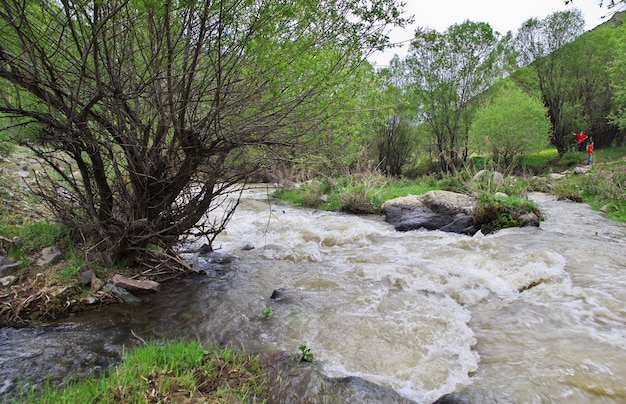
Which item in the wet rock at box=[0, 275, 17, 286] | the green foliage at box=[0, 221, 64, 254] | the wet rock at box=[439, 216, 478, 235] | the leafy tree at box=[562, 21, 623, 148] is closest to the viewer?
the wet rock at box=[0, 275, 17, 286]

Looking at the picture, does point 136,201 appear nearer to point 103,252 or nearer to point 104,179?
point 104,179

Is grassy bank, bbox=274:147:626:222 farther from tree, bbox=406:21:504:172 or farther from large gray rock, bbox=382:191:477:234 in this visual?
tree, bbox=406:21:504:172

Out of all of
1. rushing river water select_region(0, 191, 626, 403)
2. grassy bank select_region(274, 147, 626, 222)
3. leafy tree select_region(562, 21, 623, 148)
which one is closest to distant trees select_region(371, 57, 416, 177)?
grassy bank select_region(274, 147, 626, 222)

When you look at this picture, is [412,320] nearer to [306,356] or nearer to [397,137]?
[306,356]

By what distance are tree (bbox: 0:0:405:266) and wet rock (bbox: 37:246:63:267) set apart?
466mm

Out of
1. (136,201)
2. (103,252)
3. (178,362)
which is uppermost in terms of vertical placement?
(136,201)

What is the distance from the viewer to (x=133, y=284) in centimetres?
491

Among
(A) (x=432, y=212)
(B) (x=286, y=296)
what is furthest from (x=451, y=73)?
(B) (x=286, y=296)

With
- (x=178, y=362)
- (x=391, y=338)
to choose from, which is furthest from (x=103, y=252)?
(x=391, y=338)

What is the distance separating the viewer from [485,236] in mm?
9008

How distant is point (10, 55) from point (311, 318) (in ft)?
14.8

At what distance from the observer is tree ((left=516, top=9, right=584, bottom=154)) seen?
31.5 m

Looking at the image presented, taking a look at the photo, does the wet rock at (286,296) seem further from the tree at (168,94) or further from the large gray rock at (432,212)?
the large gray rock at (432,212)

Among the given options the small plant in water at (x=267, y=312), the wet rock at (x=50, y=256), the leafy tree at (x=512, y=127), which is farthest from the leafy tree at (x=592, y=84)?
the wet rock at (x=50, y=256)
